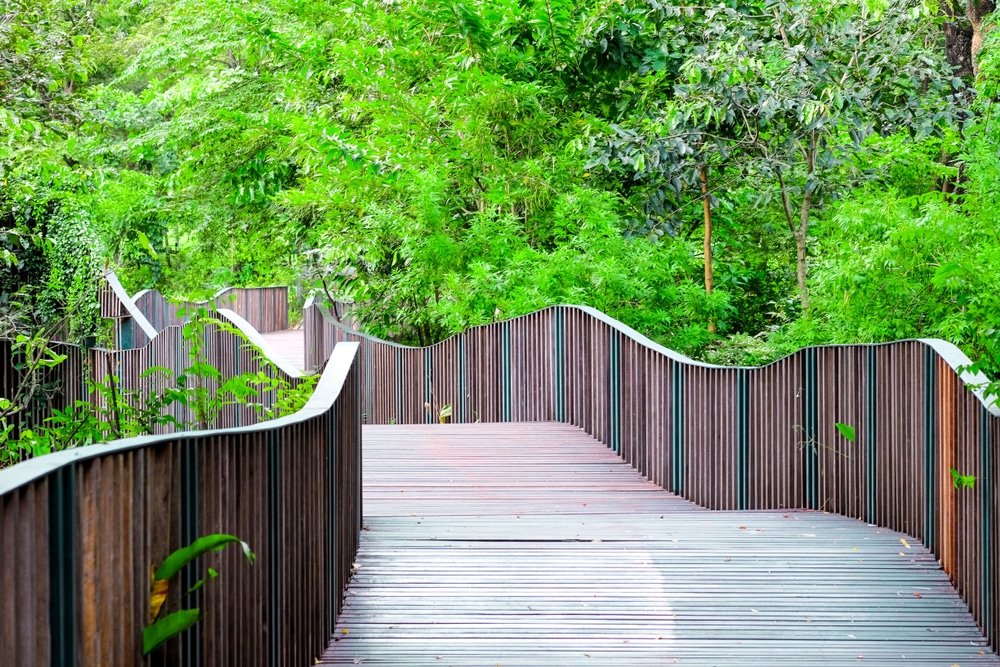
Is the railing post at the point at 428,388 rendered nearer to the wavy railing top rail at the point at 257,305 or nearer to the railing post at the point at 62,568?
the wavy railing top rail at the point at 257,305

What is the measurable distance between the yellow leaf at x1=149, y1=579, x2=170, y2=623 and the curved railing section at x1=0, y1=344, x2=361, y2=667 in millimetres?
54

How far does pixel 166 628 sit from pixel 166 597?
10cm

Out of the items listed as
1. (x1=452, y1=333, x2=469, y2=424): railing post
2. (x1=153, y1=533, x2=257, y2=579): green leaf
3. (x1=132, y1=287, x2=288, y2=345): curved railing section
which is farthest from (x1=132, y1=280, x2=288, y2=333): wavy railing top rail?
(x1=153, y1=533, x2=257, y2=579): green leaf

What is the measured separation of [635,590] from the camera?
5523 mm

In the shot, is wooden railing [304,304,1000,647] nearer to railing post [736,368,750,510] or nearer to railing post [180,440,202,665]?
railing post [736,368,750,510]

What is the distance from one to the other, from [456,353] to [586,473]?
5013 mm

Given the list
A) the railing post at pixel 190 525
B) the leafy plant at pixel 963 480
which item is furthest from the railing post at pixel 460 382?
the railing post at pixel 190 525

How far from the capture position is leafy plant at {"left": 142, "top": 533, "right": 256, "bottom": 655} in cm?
259

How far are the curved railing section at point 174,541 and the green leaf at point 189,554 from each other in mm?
38

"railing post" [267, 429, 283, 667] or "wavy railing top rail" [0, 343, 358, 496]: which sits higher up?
"wavy railing top rail" [0, 343, 358, 496]

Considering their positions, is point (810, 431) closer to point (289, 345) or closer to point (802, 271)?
point (802, 271)

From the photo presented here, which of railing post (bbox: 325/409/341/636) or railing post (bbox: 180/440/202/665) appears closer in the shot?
railing post (bbox: 180/440/202/665)

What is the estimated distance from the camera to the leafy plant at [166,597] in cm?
259

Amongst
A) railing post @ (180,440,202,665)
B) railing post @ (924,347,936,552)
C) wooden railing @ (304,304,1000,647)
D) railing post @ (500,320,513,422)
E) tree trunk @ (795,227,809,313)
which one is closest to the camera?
railing post @ (180,440,202,665)
